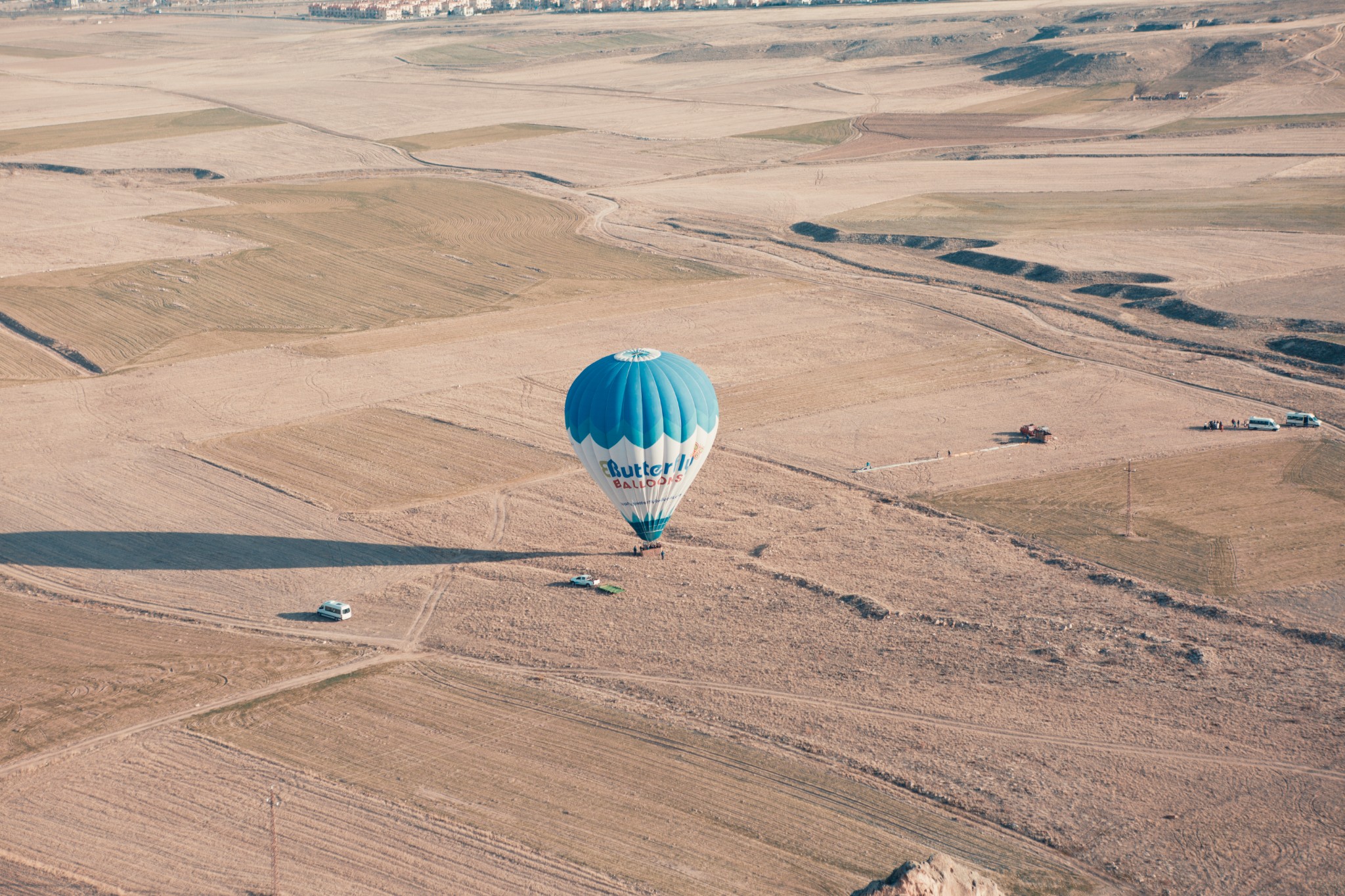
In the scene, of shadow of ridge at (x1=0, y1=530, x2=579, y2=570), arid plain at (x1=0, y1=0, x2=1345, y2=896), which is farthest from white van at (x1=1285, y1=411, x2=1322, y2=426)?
shadow of ridge at (x1=0, y1=530, x2=579, y2=570)

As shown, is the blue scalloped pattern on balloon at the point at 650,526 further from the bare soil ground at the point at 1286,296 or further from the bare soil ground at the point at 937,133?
the bare soil ground at the point at 937,133

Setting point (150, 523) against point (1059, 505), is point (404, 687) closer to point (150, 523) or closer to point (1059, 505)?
point (150, 523)

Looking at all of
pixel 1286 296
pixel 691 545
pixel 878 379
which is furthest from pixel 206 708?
pixel 1286 296

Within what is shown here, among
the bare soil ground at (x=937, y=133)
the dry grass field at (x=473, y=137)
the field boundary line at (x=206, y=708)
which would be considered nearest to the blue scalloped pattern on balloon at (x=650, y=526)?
the field boundary line at (x=206, y=708)

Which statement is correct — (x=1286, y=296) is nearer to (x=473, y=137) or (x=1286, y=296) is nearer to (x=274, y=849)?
(x=274, y=849)

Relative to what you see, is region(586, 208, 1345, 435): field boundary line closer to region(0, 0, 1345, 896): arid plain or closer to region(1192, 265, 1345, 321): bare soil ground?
region(0, 0, 1345, 896): arid plain

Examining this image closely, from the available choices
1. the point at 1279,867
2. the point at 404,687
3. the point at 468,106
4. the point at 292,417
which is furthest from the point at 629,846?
the point at 468,106
